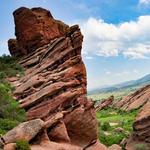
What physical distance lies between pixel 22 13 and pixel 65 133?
30304 millimetres

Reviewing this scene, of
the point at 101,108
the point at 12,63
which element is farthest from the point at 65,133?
the point at 101,108

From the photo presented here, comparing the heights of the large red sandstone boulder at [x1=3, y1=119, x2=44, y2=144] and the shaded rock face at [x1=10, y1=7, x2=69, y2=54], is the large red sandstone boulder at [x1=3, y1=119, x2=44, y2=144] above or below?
below

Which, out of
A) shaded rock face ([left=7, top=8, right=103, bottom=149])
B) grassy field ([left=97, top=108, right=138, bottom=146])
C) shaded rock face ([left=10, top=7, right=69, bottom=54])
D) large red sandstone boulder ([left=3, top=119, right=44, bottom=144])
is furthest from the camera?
grassy field ([left=97, top=108, right=138, bottom=146])

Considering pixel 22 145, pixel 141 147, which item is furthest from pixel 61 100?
pixel 22 145

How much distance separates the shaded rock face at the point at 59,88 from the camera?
58875mm

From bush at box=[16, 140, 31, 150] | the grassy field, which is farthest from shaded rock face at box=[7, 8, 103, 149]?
the grassy field

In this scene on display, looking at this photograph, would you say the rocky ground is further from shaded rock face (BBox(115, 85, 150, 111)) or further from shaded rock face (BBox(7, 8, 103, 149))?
shaded rock face (BBox(115, 85, 150, 111))

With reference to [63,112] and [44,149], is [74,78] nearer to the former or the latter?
[63,112]

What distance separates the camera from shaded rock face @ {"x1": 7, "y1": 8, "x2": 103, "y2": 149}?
2318 inches

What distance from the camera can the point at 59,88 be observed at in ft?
201

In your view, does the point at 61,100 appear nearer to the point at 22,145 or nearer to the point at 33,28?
the point at 22,145

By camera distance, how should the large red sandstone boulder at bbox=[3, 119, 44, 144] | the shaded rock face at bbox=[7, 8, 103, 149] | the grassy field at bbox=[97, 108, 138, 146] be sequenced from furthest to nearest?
the grassy field at bbox=[97, 108, 138, 146] → the shaded rock face at bbox=[7, 8, 103, 149] → the large red sandstone boulder at bbox=[3, 119, 44, 144]

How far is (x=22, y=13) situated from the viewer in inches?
3088

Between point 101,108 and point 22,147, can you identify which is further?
point 101,108
